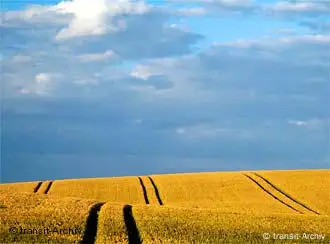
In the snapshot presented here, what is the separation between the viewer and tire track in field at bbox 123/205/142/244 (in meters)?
31.1

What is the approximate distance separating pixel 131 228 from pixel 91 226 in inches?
78.9

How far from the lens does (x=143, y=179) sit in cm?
7412

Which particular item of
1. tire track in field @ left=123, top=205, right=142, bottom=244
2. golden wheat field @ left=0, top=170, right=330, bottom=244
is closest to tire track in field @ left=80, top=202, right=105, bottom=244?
golden wheat field @ left=0, top=170, right=330, bottom=244

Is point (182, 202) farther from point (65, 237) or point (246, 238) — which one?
point (65, 237)

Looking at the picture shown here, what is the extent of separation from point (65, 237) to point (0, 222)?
13.0 feet

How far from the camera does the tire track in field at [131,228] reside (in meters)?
31.1

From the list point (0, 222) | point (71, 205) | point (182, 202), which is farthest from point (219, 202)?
point (0, 222)

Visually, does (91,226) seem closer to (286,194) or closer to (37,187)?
(286,194)

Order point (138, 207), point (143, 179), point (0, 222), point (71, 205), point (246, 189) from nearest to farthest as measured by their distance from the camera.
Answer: point (0, 222) → point (71, 205) → point (138, 207) → point (246, 189) → point (143, 179)

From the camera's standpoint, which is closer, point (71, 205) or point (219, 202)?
point (71, 205)

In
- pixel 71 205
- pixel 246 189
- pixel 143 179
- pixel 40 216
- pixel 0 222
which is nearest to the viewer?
pixel 0 222

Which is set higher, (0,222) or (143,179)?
(0,222)

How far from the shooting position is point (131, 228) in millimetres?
33812

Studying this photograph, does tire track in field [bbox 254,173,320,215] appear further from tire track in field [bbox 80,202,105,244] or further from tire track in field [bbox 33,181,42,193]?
tire track in field [bbox 33,181,42,193]
